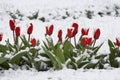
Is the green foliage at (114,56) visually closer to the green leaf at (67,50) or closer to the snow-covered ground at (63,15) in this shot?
the green leaf at (67,50)

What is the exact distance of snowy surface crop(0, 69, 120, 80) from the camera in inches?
162

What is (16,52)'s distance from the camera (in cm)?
509

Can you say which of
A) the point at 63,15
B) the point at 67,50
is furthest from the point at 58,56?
the point at 63,15

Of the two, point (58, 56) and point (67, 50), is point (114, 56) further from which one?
point (58, 56)

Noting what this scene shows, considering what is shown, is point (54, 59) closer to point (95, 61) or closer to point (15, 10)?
point (95, 61)

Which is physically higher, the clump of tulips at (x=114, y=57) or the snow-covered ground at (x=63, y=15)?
the snow-covered ground at (x=63, y=15)

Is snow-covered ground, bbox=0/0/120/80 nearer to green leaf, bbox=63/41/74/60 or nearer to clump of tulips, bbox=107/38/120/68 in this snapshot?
clump of tulips, bbox=107/38/120/68

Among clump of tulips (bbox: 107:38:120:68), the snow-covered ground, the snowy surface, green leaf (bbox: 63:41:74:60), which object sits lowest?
the snowy surface

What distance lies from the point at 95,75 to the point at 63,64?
25.7 inches

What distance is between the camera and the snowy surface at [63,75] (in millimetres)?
4117

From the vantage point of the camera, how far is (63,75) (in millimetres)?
4207

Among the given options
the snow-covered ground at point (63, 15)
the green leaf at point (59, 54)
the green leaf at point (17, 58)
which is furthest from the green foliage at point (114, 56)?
the snow-covered ground at point (63, 15)

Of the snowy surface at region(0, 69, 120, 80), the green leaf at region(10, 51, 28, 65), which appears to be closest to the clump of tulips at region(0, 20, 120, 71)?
the green leaf at region(10, 51, 28, 65)

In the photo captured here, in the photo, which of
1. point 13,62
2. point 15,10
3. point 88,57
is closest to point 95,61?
point 88,57
